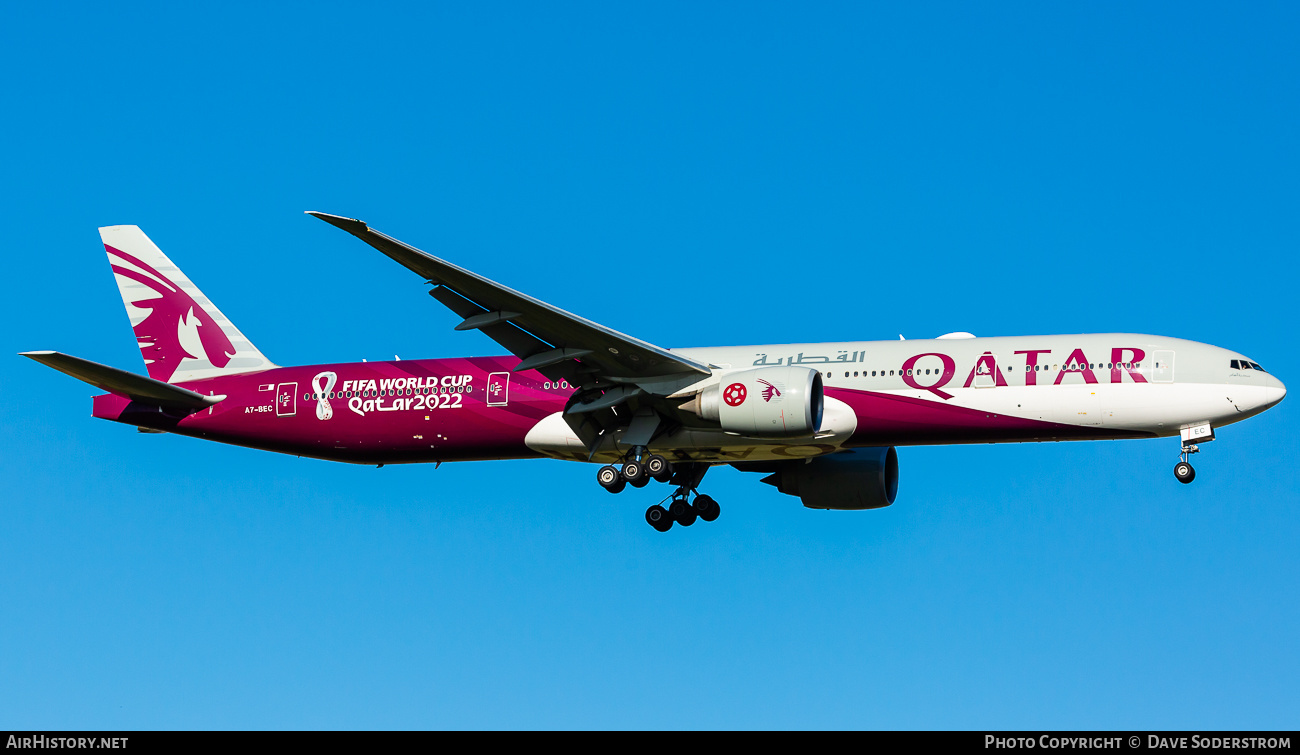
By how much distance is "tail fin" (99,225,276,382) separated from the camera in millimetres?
39281

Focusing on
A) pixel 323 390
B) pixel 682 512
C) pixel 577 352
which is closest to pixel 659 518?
pixel 682 512

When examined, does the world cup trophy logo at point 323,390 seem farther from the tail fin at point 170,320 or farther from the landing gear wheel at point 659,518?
the landing gear wheel at point 659,518

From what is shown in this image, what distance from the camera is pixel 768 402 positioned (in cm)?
3225

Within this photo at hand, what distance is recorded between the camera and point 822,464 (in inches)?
1524

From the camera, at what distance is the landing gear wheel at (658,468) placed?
3403 centimetres

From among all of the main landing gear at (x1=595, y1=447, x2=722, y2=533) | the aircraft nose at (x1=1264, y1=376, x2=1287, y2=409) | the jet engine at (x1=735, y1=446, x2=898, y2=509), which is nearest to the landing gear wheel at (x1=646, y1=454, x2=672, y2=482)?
the main landing gear at (x1=595, y1=447, x2=722, y2=533)

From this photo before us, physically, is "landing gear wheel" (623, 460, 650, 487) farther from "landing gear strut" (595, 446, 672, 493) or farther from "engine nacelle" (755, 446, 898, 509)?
"engine nacelle" (755, 446, 898, 509)

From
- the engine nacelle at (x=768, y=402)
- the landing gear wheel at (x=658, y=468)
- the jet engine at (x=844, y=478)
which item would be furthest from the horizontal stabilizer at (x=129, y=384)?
the jet engine at (x=844, y=478)

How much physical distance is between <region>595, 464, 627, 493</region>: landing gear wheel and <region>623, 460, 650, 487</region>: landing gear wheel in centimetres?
26

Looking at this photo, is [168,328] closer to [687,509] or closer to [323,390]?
[323,390]
